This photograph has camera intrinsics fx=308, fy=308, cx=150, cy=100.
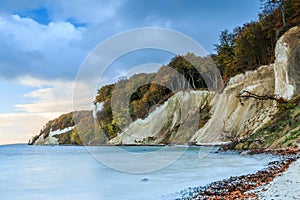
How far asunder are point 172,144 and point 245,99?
1467 cm

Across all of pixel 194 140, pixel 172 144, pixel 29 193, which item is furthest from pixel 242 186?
pixel 172 144

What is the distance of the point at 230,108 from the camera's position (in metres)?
28.6

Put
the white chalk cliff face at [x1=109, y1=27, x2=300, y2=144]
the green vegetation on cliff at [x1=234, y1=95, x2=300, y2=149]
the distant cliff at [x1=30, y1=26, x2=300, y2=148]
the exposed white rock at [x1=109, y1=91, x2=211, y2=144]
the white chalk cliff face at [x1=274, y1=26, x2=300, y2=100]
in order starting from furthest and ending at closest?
the exposed white rock at [x1=109, y1=91, x2=211, y2=144]
the white chalk cliff face at [x1=109, y1=27, x2=300, y2=144]
the distant cliff at [x1=30, y1=26, x2=300, y2=148]
the white chalk cliff face at [x1=274, y1=26, x2=300, y2=100]
the green vegetation on cliff at [x1=234, y1=95, x2=300, y2=149]

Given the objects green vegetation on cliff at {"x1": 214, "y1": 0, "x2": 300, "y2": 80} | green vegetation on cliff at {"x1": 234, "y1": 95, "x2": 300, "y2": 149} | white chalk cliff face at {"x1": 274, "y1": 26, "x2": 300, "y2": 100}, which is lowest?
green vegetation on cliff at {"x1": 234, "y1": 95, "x2": 300, "y2": 149}

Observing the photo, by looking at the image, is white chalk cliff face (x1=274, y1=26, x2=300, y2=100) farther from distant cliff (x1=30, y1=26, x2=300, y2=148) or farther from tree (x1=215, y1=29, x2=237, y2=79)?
tree (x1=215, y1=29, x2=237, y2=79)

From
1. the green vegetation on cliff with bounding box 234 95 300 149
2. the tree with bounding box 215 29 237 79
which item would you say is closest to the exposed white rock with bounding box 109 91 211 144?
the tree with bounding box 215 29 237 79

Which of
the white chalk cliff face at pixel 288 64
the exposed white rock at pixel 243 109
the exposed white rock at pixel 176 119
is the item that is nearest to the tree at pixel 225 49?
the exposed white rock at pixel 176 119

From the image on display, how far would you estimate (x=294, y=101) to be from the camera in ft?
63.3

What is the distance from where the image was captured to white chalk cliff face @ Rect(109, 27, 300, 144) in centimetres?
2152

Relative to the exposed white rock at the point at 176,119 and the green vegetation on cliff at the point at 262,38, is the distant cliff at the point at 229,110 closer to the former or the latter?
the exposed white rock at the point at 176,119

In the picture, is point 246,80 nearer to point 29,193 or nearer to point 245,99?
point 245,99

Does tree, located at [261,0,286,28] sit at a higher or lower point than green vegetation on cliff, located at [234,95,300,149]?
higher

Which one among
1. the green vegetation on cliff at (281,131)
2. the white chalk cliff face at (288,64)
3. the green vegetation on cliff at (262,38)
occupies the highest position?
the green vegetation on cliff at (262,38)

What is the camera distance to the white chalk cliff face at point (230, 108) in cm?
2152
